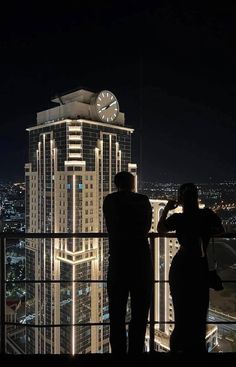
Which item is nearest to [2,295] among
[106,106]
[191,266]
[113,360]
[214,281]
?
[113,360]

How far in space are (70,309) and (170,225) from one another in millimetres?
28133

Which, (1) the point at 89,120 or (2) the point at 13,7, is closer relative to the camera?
(2) the point at 13,7

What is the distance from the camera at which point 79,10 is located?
10.1 metres

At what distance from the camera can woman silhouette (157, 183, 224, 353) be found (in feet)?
5.83

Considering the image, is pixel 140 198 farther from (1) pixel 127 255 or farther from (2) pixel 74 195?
(2) pixel 74 195

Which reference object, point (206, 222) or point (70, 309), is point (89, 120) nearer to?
point (70, 309)

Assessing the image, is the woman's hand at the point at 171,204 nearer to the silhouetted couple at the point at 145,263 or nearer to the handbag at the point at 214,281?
the silhouetted couple at the point at 145,263

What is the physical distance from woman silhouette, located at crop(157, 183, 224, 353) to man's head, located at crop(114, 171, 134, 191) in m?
0.31

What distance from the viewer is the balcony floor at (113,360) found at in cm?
196

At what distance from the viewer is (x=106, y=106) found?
26.8m

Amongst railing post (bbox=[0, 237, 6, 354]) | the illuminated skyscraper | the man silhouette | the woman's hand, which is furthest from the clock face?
the man silhouette

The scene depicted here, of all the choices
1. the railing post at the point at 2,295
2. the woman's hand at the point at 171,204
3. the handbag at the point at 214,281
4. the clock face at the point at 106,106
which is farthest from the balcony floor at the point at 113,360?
the clock face at the point at 106,106

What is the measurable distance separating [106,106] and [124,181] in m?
26.1

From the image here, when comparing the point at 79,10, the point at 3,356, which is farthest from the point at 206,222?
the point at 79,10
